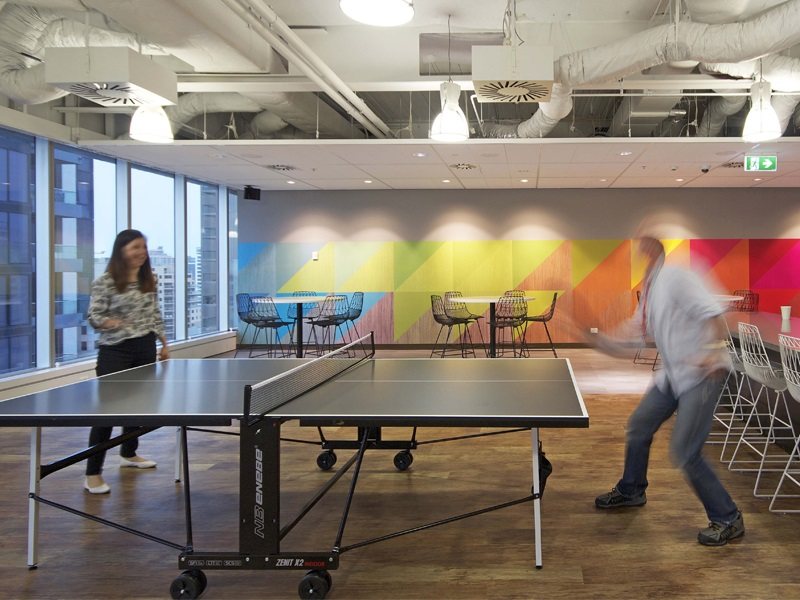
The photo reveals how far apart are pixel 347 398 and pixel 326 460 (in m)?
1.54

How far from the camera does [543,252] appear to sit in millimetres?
10438

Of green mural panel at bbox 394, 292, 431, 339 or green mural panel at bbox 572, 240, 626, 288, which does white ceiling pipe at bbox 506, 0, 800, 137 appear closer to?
green mural panel at bbox 572, 240, 626, 288

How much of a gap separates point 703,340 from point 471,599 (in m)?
1.44

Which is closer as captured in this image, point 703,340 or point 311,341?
point 703,340

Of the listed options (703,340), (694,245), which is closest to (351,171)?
(694,245)

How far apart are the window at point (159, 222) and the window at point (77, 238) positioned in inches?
23.9

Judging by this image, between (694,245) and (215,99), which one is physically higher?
(215,99)

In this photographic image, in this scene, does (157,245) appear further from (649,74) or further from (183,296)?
(649,74)

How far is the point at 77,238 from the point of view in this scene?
7.23 m

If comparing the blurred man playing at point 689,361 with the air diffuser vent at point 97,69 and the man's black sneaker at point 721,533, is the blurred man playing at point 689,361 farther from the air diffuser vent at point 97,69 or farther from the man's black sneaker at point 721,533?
the air diffuser vent at point 97,69

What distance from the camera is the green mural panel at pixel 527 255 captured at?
10.4 meters

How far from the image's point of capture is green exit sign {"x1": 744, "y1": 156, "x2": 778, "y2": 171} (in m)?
7.30

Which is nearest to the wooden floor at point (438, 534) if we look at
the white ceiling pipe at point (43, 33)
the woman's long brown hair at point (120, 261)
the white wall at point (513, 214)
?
the woman's long brown hair at point (120, 261)

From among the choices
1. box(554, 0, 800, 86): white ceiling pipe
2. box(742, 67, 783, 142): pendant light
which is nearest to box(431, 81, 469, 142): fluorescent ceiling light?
box(554, 0, 800, 86): white ceiling pipe
